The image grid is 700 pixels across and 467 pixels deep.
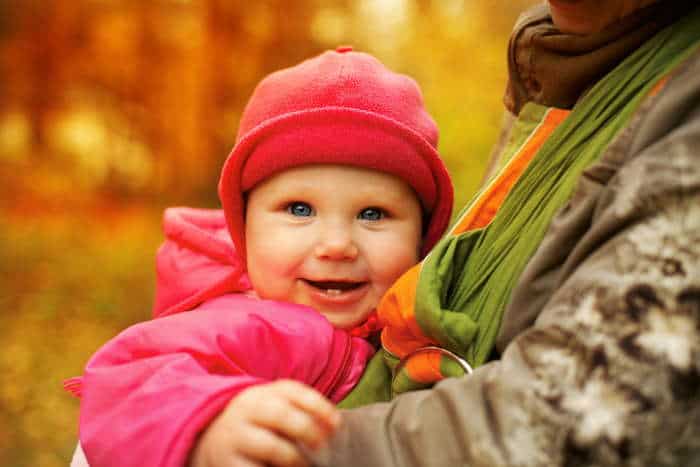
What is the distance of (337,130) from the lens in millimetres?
1052

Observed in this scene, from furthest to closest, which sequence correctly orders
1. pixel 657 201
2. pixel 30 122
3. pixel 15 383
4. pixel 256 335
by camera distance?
pixel 30 122 → pixel 15 383 → pixel 256 335 → pixel 657 201

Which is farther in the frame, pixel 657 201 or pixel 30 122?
pixel 30 122

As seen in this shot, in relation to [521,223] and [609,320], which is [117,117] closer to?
[521,223]

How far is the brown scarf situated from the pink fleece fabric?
42 cm

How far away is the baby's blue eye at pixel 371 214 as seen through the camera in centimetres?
107

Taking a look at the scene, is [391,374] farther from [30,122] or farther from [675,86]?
[30,122]

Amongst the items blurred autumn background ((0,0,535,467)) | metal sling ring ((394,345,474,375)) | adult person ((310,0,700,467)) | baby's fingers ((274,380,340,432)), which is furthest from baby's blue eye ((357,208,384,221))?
blurred autumn background ((0,0,535,467))

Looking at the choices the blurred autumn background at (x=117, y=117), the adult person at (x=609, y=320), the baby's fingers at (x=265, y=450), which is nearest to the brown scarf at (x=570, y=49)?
the adult person at (x=609, y=320)

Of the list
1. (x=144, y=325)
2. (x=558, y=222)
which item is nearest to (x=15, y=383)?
(x=144, y=325)

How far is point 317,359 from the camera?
930 millimetres

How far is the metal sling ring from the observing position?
0.76m

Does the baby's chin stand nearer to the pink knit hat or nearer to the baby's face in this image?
the baby's face

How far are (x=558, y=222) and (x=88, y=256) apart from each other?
2.77 meters

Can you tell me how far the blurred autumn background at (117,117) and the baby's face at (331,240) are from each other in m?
1.75
